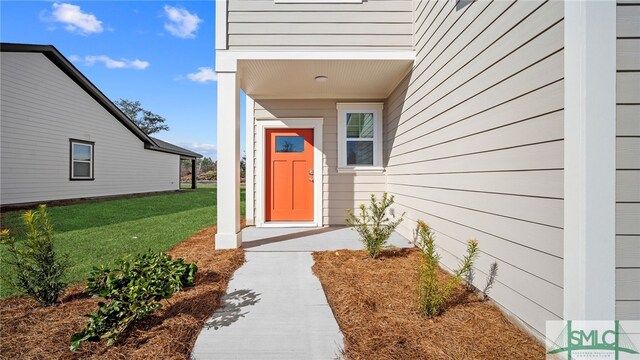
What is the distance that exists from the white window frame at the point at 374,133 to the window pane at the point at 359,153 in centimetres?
8

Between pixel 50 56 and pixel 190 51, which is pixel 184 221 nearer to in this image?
pixel 50 56

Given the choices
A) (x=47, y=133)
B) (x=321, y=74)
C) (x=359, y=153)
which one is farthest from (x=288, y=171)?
(x=47, y=133)

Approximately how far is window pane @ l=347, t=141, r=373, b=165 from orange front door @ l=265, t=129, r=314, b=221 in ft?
2.54

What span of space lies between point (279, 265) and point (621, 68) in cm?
310

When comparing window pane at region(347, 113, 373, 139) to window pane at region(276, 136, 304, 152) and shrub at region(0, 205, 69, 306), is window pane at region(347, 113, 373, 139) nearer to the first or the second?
window pane at region(276, 136, 304, 152)

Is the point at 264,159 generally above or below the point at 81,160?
below

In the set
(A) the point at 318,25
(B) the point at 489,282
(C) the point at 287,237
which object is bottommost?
(C) the point at 287,237

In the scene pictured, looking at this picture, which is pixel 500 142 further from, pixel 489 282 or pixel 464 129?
pixel 489 282

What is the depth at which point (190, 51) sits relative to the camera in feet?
37.6

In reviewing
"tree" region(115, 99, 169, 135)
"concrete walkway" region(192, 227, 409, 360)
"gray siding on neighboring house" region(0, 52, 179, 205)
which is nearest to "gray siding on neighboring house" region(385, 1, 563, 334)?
"concrete walkway" region(192, 227, 409, 360)

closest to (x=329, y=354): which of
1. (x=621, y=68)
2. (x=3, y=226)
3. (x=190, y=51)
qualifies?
(x=621, y=68)

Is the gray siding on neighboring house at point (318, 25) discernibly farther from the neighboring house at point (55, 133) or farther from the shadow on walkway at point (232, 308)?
the neighboring house at point (55, 133)

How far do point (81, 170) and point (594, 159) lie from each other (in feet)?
42.2

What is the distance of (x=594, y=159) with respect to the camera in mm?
1396
